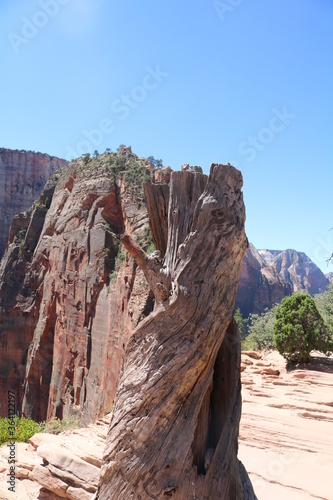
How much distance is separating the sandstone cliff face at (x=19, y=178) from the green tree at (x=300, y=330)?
54.1 metres

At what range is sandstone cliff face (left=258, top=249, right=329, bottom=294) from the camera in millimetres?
104938

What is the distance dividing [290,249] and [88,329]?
346 ft

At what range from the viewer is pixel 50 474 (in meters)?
5.45

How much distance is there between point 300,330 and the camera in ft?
48.7

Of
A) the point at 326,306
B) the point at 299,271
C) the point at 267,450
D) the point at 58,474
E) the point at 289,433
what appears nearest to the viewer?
the point at 58,474

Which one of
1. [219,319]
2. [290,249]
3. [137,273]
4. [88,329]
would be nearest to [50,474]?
[219,319]

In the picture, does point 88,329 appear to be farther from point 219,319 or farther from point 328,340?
point 219,319

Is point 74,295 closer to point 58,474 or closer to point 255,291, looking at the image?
point 58,474

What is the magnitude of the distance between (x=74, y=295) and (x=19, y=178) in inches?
1781

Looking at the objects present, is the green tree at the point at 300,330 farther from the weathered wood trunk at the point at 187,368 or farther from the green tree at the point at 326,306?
the weathered wood trunk at the point at 187,368

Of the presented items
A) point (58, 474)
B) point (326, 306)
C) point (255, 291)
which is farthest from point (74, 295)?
point (255, 291)

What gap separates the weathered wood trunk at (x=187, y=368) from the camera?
3.66 m

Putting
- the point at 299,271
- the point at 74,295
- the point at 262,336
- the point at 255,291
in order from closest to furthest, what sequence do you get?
1. the point at 262,336
2. the point at 74,295
3. the point at 255,291
4. the point at 299,271

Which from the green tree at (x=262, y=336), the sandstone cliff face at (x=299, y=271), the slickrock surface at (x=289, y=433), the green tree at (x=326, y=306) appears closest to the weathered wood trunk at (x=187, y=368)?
the slickrock surface at (x=289, y=433)
